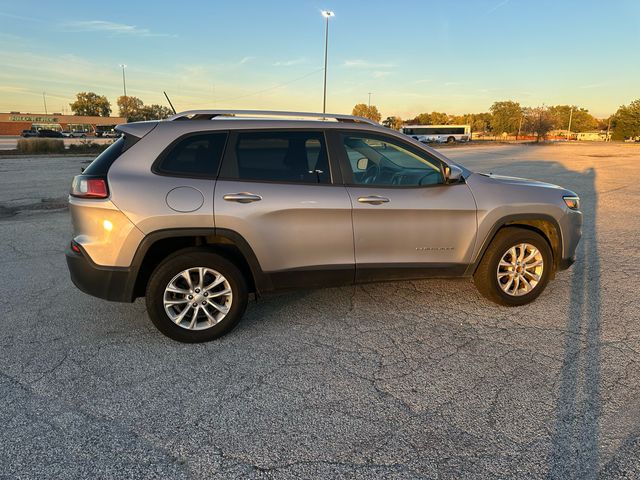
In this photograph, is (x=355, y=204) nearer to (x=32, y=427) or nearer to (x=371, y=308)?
(x=371, y=308)

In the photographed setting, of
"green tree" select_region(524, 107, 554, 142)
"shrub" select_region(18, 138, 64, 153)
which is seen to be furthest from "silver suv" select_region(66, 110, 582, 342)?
"green tree" select_region(524, 107, 554, 142)

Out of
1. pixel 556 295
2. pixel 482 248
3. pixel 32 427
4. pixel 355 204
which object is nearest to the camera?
pixel 32 427

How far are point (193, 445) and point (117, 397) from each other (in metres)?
0.79

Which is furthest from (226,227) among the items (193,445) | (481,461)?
(481,461)

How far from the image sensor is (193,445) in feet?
8.22

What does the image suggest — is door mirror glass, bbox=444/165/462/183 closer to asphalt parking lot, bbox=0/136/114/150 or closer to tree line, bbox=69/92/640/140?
asphalt parking lot, bbox=0/136/114/150

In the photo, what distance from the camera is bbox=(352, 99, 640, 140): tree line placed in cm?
8300

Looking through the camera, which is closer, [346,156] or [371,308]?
[346,156]

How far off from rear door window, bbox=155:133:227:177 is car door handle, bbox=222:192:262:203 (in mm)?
236

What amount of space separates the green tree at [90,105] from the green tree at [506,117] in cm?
9695

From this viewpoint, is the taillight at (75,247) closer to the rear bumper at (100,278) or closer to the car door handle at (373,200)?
the rear bumper at (100,278)

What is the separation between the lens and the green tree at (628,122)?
80.3 meters

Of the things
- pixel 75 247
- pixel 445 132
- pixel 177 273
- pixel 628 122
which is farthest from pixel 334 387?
pixel 628 122

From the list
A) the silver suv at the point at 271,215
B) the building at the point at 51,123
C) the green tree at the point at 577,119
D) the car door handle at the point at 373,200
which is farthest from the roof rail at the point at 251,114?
the green tree at the point at 577,119
